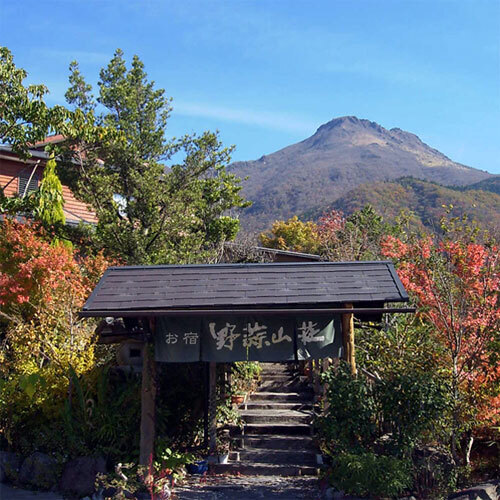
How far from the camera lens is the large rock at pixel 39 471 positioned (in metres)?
10.2

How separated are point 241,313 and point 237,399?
581 cm

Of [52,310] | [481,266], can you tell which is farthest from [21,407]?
[481,266]

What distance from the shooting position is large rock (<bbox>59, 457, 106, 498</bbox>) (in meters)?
9.78

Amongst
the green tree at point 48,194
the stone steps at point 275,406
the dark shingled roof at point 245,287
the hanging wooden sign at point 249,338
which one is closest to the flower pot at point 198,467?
the hanging wooden sign at point 249,338

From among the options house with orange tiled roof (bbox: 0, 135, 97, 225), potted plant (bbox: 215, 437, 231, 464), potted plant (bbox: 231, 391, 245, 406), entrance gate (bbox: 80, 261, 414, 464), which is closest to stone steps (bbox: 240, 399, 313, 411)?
potted plant (bbox: 231, 391, 245, 406)

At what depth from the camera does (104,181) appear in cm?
1697

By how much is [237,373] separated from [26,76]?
926 centimetres

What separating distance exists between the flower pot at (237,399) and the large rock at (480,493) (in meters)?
6.48

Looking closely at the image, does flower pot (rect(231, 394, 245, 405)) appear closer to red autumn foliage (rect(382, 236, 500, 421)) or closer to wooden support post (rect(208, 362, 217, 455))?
wooden support post (rect(208, 362, 217, 455))

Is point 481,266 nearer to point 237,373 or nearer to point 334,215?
point 237,373

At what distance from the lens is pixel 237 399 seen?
1414cm

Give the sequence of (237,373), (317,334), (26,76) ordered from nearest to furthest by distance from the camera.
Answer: (317,334), (26,76), (237,373)

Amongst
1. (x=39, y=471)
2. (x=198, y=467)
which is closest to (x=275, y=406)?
(x=198, y=467)

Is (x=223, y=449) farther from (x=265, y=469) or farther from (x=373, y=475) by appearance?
(x=373, y=475)
